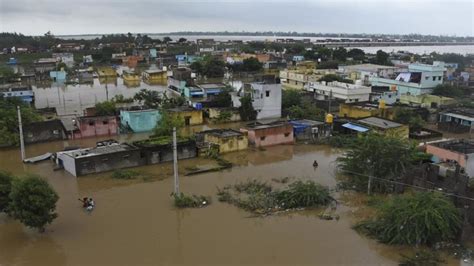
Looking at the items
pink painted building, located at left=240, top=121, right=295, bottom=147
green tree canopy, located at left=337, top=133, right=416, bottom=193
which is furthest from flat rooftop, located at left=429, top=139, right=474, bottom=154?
pink painted building, located at left=240, top=121, right=295, bottom=147

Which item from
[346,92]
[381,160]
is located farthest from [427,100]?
[381,160]

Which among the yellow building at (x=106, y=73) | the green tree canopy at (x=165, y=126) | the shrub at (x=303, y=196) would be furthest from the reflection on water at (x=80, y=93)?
the shrub at (x=303, y=196)

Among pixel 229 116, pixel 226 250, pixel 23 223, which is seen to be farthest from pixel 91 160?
pixel 229 116

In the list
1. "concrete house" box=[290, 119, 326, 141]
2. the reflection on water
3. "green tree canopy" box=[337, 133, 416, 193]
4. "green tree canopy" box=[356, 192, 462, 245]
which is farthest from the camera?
the reflection on water

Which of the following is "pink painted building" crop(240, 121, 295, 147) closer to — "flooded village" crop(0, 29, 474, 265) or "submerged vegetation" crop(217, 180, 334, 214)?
"flooded village" crop(0, 29, 474, 265)

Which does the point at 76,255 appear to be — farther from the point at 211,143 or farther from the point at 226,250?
the point at 211,143

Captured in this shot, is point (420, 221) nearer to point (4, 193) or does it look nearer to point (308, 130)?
point (4, 193)

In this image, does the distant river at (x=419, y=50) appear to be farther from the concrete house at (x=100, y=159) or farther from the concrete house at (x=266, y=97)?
the concrete house at (x=100, y=159)
